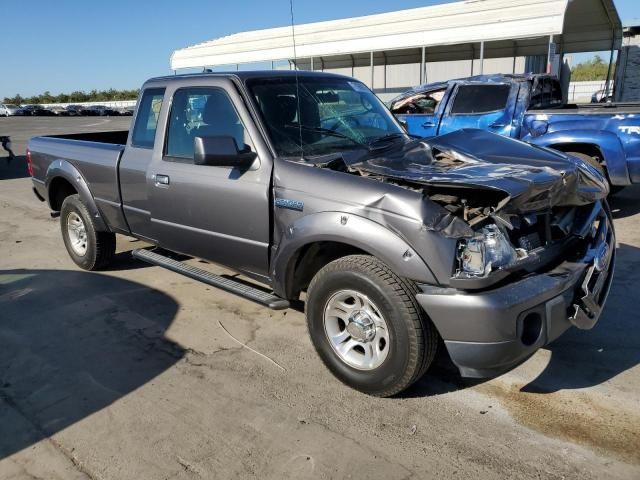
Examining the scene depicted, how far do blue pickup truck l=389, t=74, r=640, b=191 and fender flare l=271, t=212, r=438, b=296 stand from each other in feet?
16.7

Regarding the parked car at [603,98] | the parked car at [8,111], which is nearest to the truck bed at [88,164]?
the parked car at [603,98]

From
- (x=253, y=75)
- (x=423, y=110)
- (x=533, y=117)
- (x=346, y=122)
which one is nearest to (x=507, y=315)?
(x=346, y=122)

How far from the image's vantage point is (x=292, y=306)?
4598 mm

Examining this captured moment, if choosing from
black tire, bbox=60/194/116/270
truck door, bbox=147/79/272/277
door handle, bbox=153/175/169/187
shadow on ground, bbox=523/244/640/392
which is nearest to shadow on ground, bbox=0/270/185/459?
black tire, bbox=60/194/116/270

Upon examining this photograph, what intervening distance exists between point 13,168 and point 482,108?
13.7 meters

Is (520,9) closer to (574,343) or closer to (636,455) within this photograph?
(574,343)

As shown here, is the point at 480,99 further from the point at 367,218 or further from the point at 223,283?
the point at 367,218

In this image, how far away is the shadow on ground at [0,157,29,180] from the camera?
45.7 ft

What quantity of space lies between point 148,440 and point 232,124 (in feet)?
7.17

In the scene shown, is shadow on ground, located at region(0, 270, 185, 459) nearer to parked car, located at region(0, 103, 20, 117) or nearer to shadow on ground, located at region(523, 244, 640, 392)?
shadow on ground, located at region(523, 244, 640, 392)

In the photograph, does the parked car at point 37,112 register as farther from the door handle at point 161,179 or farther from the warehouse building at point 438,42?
the door handle at point 161,179

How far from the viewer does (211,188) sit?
12.7ft

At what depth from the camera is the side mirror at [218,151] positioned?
134 inches

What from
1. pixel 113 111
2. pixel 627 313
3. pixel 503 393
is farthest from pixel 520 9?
pixel 113 111
